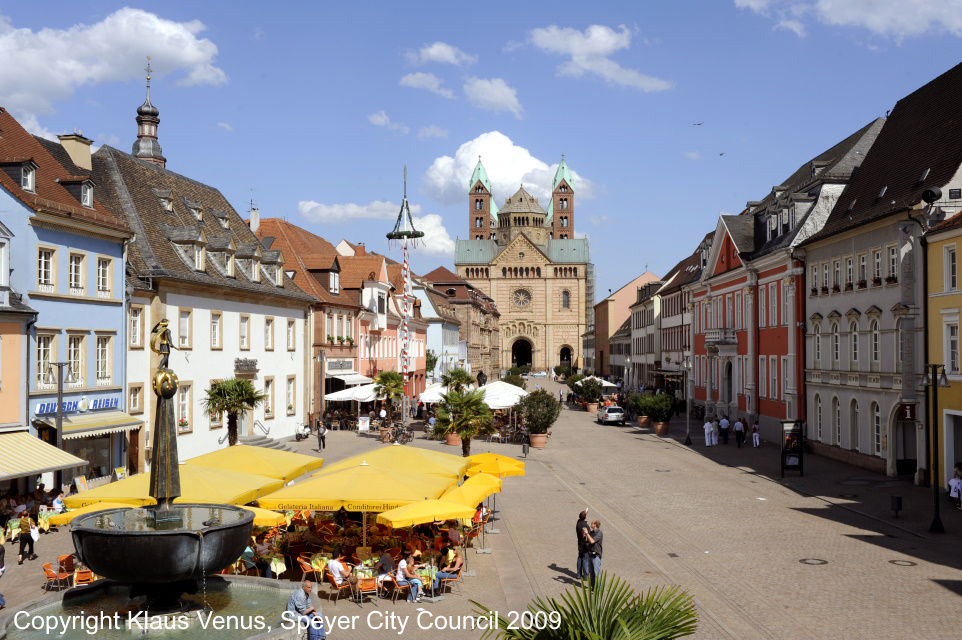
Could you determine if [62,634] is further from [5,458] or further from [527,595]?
[5,458]

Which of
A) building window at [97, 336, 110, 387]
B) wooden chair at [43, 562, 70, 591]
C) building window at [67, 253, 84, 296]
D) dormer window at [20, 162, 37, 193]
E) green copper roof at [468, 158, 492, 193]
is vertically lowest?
wooden chair at [43, 562, 70, 591]

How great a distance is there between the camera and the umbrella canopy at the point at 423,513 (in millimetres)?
15016

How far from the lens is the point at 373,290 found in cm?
5575

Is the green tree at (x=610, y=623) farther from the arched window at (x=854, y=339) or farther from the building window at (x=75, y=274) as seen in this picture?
the arched window at (x=854, y=339)

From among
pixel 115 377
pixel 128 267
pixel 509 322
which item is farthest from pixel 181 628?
pixel 509 322

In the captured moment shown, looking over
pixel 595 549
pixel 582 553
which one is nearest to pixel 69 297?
pixel 582 553

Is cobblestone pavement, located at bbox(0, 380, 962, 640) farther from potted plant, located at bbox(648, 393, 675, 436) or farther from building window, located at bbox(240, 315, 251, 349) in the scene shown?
potted plant, located at bbox(648, 393, 675, 436)

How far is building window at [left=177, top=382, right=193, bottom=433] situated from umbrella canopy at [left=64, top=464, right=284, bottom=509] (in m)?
15.3

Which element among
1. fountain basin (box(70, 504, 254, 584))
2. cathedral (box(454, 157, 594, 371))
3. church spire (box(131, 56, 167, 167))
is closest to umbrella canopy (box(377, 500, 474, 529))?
fountain basin (box(70, 504, 254, 584))

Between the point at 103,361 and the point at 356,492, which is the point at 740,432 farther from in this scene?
the point at 356,492

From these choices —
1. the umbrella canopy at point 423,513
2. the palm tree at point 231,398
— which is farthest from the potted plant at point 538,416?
the umbrella canopy at point 423,513

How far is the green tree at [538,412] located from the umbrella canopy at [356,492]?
24.5 m

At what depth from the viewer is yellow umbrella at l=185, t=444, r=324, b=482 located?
19.8m

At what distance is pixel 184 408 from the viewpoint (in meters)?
32.8
